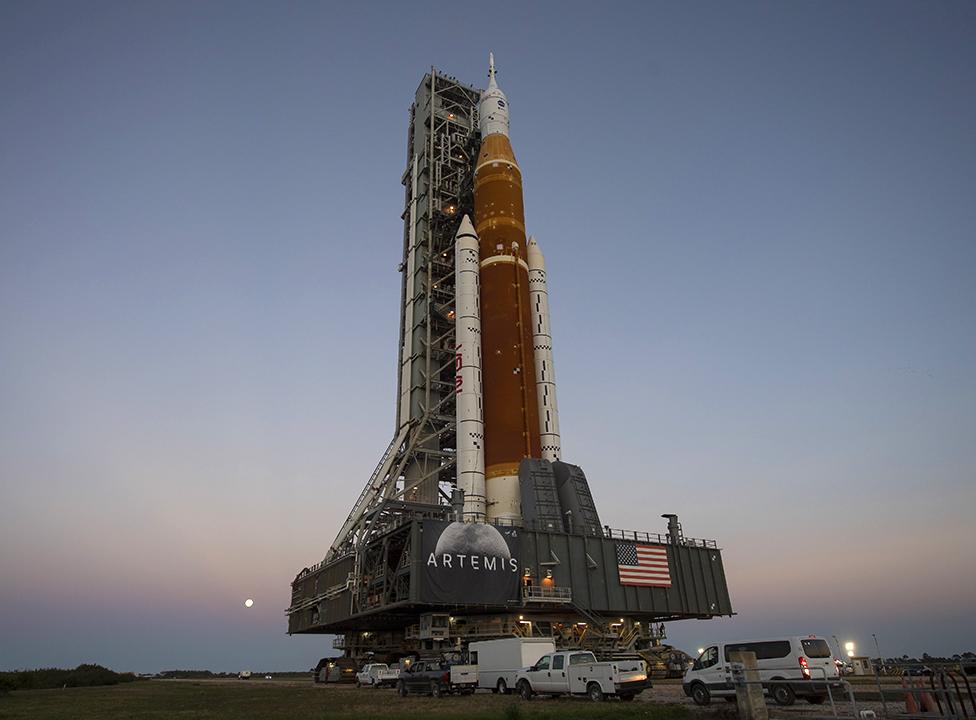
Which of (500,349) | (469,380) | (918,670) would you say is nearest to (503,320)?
(500,349)

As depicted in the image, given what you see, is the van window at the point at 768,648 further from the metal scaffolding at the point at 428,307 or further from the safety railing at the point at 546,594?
the metal scaffolding at the point at 428,307

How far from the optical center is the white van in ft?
64.1

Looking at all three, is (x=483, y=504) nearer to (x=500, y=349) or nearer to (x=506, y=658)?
(x=500, y=349)

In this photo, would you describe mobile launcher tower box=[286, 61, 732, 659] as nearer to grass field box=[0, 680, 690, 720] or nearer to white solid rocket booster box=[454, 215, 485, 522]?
white solid rocket booster box=[454, 215, 485, 522]

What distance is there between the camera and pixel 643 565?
4462cm

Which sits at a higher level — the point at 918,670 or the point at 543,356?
the point at 543,356

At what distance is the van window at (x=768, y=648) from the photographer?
20219mm

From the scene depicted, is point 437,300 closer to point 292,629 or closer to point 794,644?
point 292,629

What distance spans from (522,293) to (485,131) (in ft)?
58.2

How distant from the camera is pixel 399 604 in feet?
127

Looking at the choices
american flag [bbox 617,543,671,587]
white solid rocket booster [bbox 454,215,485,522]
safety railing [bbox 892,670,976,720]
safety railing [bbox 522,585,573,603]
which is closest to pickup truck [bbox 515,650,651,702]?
safety railing [bbox 892,670,976,720]

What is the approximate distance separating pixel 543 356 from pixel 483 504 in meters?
12.6

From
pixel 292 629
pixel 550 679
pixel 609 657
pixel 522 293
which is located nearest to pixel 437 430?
pixel 522 293

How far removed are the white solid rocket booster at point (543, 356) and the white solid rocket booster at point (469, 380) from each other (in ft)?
14.4
